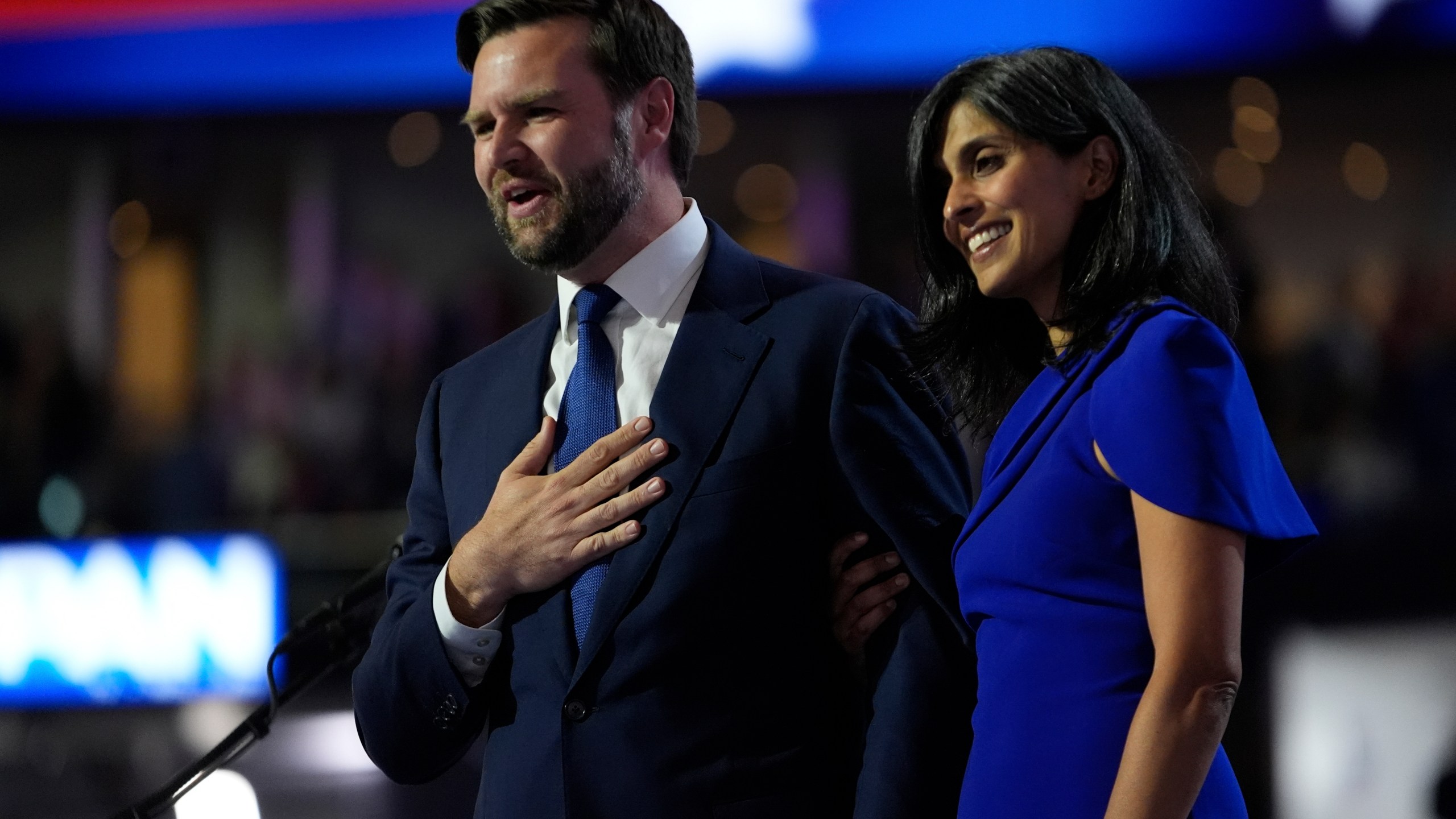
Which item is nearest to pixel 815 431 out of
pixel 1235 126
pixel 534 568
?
pixel 534 568

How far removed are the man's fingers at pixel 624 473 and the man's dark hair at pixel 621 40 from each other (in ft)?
1.72

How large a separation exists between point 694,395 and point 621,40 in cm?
54

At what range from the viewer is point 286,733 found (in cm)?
436

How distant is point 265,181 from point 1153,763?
866 cm

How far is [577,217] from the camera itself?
6.02 feet

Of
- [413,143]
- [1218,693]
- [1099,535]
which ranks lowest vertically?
[1218,693]

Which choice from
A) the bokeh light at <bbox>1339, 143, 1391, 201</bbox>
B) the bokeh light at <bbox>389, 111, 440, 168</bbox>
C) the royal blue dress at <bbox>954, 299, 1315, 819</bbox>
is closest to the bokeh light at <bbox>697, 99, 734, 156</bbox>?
the bokeh light at <bbox>389, 111, 440, 168</bbox>

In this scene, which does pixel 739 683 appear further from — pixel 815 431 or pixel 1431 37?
pixel 1431 37

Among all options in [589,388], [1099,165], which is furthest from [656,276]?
[1099,165]

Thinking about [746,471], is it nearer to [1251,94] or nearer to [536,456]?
[536,456]

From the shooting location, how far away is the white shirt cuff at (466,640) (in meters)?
1.75

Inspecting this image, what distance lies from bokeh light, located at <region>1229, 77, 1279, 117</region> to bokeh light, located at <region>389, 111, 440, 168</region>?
4299 millimetres

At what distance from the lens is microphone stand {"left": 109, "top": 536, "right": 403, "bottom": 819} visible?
6.81 feet

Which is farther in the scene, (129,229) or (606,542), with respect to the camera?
(129,229)
